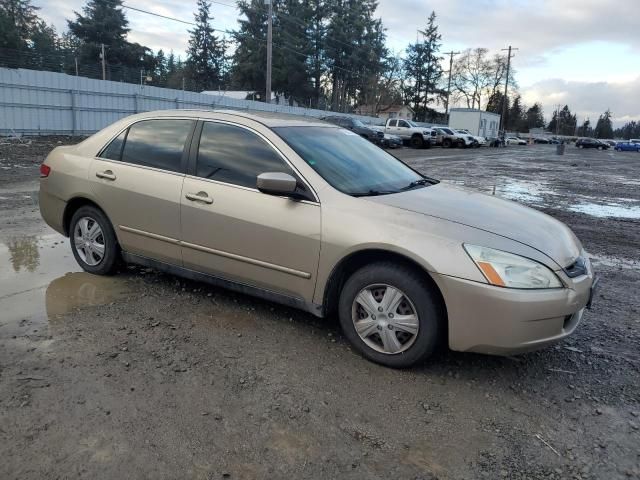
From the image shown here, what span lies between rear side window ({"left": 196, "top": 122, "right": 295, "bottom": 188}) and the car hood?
0.87 metres

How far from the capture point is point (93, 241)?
16.0ft

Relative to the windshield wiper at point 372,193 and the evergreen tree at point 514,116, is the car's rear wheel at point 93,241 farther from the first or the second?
the evergreen tree at point 514,116

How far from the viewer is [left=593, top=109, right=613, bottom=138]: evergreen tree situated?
141 meters

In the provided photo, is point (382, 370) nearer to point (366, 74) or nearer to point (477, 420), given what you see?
point (477, 420)

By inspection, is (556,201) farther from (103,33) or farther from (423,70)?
(423,70)

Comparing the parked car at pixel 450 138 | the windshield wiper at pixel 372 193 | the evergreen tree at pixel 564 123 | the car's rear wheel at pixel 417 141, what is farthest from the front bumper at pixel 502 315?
the evergreen tree at pixel 564 123

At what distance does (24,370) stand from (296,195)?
2048mm

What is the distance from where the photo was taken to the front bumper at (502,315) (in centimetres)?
304

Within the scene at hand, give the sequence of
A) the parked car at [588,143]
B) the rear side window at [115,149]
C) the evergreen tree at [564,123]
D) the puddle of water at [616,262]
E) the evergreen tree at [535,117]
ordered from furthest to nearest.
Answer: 1. the evergreen tree at [564,123]
2. the evergreen tree at [535,117]
3. the parked car at [588,143]
4. the puddle of water at [616,262]
5. the rear side window at [115,149]

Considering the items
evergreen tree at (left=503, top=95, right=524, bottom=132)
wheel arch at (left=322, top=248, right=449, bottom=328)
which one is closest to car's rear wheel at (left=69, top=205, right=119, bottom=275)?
wheel arch at (left=322, top=248, right=449, bottom=328)

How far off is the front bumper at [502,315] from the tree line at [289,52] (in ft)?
146

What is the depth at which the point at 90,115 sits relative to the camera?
21.7 m

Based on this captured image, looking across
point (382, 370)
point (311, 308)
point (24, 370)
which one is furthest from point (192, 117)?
point (382, 370)

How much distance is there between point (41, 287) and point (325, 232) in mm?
2781
